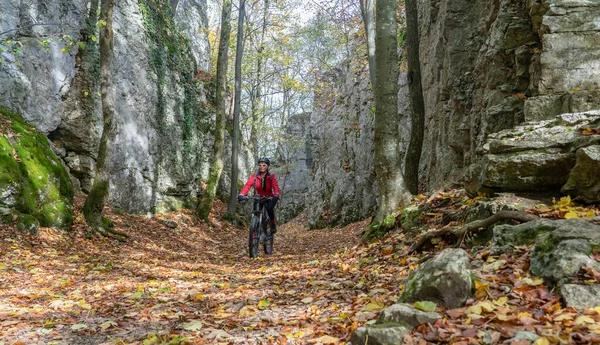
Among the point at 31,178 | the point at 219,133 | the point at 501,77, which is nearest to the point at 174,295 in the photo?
the point at 31,178

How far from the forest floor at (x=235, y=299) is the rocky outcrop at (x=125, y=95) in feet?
13.8

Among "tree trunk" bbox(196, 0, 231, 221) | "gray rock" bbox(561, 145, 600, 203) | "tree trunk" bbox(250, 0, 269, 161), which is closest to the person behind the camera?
"gray rock" bbox(561, 145, 600, 203)

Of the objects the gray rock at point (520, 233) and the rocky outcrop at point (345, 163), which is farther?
the rocky outcrop at point (345, 163)

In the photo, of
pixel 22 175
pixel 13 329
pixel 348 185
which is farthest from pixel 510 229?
pixel 348 185

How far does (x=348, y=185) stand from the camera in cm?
1802

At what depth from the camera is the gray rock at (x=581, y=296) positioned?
2.48m

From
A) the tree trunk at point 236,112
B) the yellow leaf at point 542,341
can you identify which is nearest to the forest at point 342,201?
the yellow leaf at point 542,341

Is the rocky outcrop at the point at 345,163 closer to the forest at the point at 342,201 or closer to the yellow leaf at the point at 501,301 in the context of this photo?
the forest at the point at 342,201

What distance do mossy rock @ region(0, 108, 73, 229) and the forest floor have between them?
509mm

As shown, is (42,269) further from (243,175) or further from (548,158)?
(243,175)

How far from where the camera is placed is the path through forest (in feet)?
11.5

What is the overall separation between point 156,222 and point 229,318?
33.8 ft

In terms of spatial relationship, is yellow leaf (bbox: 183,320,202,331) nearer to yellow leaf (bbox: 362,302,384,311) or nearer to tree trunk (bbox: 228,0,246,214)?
yellow leaf (bbox: 362,302,384,311)

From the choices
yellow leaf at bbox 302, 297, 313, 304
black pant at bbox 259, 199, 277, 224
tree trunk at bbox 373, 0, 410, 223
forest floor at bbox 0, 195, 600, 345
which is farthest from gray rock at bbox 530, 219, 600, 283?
black pant at bbox 259, 199, 277, 224
